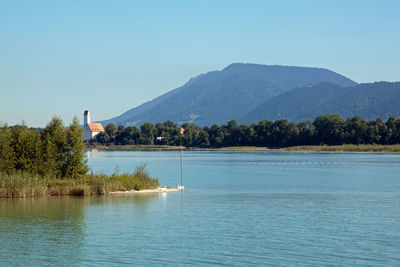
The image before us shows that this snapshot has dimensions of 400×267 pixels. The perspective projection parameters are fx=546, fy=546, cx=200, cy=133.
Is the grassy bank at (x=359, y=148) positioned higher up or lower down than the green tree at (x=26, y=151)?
lower down

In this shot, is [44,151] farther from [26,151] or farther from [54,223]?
[54,223]

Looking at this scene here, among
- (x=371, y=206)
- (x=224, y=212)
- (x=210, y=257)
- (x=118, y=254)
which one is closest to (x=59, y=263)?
(x=118, y=254)

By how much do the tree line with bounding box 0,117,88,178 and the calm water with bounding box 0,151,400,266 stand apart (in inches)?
198

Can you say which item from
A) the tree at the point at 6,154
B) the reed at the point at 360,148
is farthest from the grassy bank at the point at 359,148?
the tree at the point at 6,154

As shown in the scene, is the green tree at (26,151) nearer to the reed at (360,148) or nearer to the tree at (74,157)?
the tree at (74,157)

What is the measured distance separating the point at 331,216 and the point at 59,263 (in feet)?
57.7

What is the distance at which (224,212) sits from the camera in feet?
111

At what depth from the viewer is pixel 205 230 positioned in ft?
89.6

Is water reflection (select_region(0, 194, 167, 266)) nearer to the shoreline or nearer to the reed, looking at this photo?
the shoreline

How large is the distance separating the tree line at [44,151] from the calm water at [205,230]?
502cm

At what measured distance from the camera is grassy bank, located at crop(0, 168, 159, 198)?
130 feet

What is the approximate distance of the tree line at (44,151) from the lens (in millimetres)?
43156

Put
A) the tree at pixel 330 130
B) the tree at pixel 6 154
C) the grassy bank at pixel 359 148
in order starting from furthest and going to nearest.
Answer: the tree at pixel 330 130
the grassy bank at pixel 359 148
the tree at pixel 6 154

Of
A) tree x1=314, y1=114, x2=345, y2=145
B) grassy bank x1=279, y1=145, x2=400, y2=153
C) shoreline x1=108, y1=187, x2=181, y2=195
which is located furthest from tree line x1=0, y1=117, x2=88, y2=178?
tree x1=314, y1=114, x2=345, y2=145
